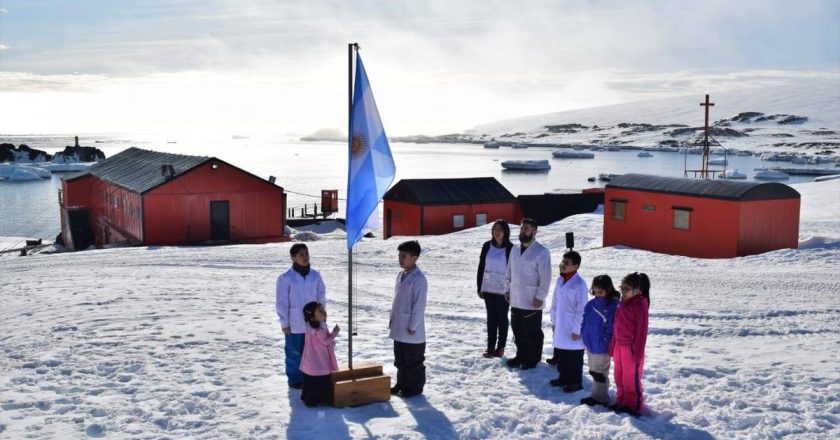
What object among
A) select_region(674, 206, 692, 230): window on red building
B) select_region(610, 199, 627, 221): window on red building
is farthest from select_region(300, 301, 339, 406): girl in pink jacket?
select_region(610, 199, 627, 221): window on red building

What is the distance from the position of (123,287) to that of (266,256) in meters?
6.26

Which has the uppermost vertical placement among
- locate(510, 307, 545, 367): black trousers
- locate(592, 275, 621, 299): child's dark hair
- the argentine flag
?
the argentine flag

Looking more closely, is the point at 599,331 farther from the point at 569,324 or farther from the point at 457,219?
the point at 457,219

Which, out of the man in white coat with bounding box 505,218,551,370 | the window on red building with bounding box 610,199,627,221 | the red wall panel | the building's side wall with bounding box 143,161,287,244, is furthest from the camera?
the red wall panel

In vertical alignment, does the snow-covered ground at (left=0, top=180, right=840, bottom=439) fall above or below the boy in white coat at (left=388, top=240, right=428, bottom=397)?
below

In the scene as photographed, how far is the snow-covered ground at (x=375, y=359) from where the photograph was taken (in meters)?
6.98

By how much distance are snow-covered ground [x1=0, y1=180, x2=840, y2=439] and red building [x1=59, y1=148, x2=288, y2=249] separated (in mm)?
12402

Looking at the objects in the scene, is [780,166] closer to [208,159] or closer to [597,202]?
[597,202]

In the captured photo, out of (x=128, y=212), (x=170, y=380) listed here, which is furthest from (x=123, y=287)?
(x=128, y=212)

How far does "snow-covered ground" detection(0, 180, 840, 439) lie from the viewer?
6984 mm

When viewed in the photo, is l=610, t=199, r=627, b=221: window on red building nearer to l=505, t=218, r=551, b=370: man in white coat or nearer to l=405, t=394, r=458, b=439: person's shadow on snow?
l=505, t=218, r=551, b=370: man in white coat

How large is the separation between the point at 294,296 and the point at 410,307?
46.1 inches

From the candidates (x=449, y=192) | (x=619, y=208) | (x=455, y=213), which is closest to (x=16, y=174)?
(x=449, y=192)

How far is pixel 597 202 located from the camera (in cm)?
3884
